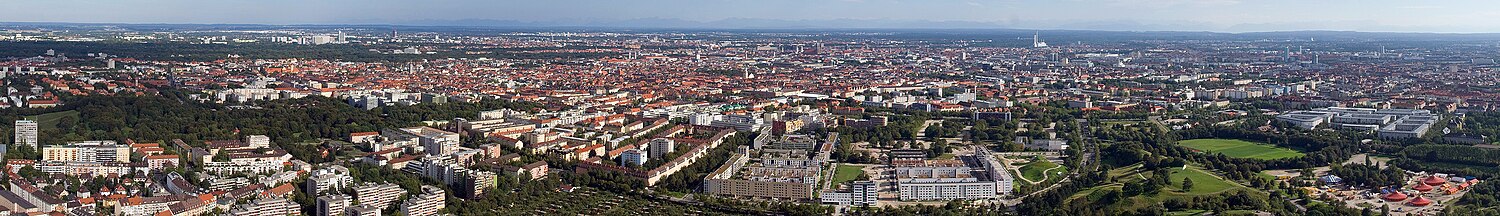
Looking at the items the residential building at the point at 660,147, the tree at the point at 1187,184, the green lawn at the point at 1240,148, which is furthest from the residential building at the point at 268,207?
the green lawn at the point at 1240,148

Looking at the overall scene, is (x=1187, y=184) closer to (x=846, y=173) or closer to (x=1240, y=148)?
(x=846, y=173)

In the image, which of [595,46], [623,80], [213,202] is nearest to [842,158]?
[213,202]

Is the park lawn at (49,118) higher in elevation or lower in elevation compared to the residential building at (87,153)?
lower

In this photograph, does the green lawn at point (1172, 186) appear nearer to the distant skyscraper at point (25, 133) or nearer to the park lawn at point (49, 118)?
the distant skyscraper at point (25, 133)

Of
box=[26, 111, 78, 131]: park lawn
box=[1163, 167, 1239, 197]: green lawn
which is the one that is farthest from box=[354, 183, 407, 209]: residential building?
box=[26, 111, 78, 131]: park lawn

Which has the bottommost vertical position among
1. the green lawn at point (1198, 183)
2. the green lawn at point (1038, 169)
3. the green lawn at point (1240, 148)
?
the green lawn at point (1038, 169)

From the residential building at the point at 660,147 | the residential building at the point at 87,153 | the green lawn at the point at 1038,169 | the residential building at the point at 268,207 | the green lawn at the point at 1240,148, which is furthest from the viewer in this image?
the green lawn at the point at 1240,148

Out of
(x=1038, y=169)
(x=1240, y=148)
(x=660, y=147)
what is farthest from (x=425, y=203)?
(x=1240, y=148)
